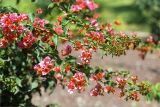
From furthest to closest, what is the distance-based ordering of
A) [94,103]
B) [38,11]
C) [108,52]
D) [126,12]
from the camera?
[126,12], [94,103], [38,11], [108,52]

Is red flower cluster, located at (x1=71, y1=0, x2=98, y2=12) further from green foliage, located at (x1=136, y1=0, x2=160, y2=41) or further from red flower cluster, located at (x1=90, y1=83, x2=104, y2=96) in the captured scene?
green foliage, located at (x1=136, y1=0, x2=160, y2=41)

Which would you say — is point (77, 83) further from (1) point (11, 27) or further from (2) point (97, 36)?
(1) point (11, 27)

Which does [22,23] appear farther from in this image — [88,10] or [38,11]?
[88,10]

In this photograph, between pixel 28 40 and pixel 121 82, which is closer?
pixel 28 40

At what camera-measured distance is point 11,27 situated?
14.0 feet

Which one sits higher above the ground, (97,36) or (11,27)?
(11,27)

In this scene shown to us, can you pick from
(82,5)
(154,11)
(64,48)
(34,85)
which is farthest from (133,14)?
(64,48)

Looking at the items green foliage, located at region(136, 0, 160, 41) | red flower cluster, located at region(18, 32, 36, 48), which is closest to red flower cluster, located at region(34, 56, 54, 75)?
red flower cluster, located at region(18, 32, 36, 48)

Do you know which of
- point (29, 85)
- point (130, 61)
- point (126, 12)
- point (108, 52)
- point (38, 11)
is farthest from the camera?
point (126, 12)

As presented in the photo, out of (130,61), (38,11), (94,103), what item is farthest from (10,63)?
(130,61)

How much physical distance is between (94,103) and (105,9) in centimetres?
1441

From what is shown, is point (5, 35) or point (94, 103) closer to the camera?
point (5, 35)

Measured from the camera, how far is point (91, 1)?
18.7 feet

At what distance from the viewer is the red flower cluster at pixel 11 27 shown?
167 inches
